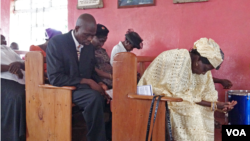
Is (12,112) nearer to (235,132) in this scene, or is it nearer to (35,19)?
(235,132)

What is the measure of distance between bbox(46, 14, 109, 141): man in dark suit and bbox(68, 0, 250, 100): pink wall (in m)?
1.31

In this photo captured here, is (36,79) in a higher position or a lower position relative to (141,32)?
lower

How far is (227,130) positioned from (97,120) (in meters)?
1.13

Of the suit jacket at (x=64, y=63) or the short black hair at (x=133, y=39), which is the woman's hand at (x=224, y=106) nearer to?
the suit jacket at (x=64, y=63)

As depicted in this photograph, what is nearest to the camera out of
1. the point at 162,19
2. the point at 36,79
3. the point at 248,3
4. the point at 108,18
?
the point at 36,79

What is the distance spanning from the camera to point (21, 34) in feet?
15.9

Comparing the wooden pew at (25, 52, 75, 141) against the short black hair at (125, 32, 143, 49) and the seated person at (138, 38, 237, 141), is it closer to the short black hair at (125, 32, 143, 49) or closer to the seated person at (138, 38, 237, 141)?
the seated person at (138, 38, 237, 141)

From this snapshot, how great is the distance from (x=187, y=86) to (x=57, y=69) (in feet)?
4.00

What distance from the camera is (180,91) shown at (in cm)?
185

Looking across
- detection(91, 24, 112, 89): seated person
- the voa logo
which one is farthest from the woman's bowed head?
detection(91, 24, 112, 89): seated person

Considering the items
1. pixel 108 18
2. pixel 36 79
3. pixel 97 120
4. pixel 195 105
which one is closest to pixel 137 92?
pixel 97 120

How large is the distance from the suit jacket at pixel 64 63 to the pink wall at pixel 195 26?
1404mm

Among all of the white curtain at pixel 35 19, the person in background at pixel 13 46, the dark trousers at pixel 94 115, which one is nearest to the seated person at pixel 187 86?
the dark trousers at pixel 94 115

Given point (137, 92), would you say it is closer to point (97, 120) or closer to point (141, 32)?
point (97, 120)
